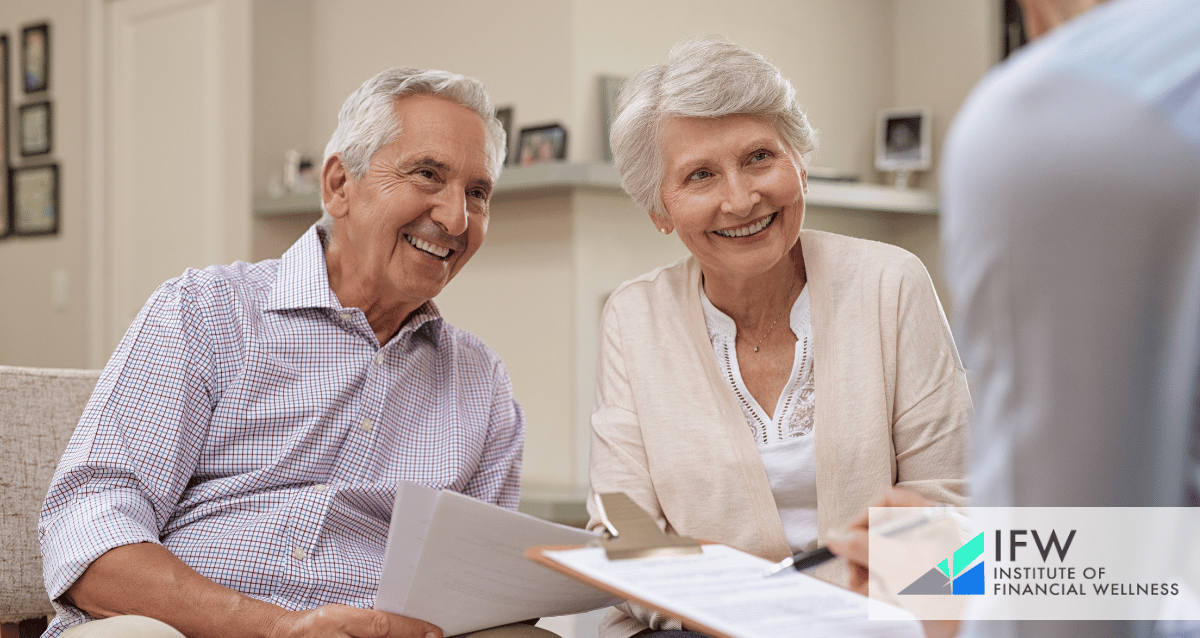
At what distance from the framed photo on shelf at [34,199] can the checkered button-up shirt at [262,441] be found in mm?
3569

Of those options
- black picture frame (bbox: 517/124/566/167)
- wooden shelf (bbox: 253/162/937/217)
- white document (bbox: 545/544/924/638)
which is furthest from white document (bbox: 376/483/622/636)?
black picture frame (bbox: 517/124/566/167)

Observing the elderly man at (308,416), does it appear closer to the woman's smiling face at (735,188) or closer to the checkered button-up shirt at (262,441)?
the checkered button-up shirt at (262,441)

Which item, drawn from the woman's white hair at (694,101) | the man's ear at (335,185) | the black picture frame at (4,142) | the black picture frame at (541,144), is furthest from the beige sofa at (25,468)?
the black picture frame at (4,142)

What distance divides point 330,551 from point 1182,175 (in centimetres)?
126

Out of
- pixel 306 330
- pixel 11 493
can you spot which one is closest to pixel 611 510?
pixel 306 330

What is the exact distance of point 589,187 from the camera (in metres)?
3.60

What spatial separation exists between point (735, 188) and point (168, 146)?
3.76 m

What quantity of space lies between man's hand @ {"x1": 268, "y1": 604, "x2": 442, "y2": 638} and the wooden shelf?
88.5 inches

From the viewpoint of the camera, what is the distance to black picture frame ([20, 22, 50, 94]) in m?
4.58

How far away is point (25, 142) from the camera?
182 inches

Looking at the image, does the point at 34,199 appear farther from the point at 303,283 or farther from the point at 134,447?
the point at 134,447

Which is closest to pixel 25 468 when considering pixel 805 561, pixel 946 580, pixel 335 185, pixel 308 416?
pixel 308 416

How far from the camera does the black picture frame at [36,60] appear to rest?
4.58 metres

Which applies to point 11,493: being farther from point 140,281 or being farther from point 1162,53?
point 140,281
